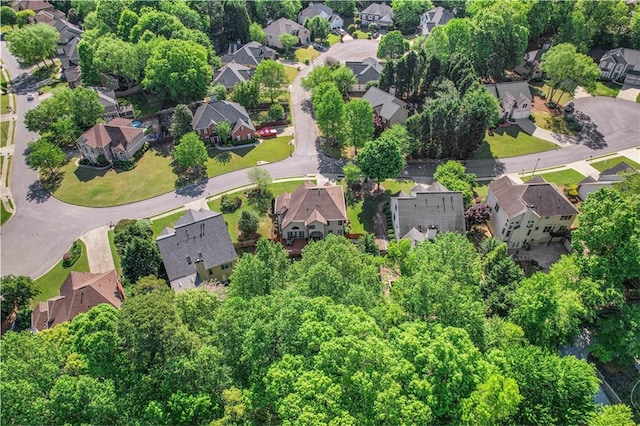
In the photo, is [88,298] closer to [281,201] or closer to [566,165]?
[281,201]

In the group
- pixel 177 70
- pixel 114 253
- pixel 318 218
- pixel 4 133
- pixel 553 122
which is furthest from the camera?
pixel 177 70

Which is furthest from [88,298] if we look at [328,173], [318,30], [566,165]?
[318,30]

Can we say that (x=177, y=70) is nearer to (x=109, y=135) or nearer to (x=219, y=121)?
(x=219, y=121)

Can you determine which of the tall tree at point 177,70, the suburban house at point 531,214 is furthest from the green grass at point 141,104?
the suburban house at point 531,214

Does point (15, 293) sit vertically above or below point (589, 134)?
below

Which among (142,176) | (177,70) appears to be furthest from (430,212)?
(177,70)

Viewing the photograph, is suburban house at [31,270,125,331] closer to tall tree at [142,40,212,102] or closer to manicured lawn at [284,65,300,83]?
tall tree at [142,40,212,102]
